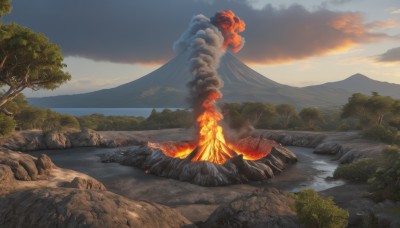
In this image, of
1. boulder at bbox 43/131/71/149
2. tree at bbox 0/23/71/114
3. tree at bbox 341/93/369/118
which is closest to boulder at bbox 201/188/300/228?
tree at bbox 0/23/71/114

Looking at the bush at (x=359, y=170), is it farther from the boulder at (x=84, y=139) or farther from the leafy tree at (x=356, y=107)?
the leafy tree at (x=356, y=107)

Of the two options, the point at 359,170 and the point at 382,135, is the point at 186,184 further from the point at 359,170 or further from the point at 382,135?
the point at 382,135

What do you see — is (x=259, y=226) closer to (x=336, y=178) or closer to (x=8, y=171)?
(x=8, y=171)

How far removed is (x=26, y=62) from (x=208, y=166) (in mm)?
15881

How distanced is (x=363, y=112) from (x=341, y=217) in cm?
5858

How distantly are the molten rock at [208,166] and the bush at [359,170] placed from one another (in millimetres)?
5585

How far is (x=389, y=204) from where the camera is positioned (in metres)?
13.4

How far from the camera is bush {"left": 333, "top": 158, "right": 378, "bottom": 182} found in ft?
76.5

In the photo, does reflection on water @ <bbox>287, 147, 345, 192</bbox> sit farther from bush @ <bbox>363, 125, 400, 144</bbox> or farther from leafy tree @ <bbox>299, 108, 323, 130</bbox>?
leafy tree @ <bbox>299, 108, 323, 130</bbox>

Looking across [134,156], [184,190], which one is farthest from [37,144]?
[184,190]

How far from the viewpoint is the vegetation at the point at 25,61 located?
2266 cm

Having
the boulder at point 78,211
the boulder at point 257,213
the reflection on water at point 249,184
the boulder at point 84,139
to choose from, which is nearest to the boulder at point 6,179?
the boulder at point 78,211

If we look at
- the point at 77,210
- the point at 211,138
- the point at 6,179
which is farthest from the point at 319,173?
the point at 6,179

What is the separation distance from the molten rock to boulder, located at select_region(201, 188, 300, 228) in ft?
38.4
